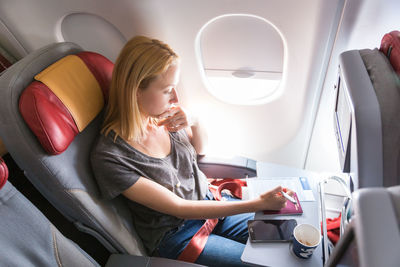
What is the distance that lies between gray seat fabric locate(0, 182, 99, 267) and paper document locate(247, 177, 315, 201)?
2.68ft

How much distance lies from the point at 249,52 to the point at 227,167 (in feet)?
2.16

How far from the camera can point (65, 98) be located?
1.00 m

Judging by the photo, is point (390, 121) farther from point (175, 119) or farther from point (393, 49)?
point (175, 119)

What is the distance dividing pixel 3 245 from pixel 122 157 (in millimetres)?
481

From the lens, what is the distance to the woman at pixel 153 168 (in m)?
1.09

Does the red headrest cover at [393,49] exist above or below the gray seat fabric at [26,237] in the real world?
above

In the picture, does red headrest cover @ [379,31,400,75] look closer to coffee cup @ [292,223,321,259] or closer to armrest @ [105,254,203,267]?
coffee cup @ [292,223,321,259]

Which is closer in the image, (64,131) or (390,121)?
(390,121)

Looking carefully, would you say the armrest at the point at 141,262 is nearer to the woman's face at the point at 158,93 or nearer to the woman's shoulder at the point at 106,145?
the woman's shoulder at the point at 106,145

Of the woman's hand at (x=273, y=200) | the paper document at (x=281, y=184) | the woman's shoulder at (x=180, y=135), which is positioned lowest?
the paper document at (x=281, y=184)

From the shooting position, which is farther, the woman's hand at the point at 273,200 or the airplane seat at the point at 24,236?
the woman's hand at the point at 273,200

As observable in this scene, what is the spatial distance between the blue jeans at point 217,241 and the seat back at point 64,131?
144 millimetres

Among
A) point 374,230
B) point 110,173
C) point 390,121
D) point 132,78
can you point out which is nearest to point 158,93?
point 132,78

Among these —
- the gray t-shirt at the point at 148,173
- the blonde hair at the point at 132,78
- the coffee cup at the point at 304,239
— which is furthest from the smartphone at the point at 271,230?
the blonde hair at the point at 132,78
